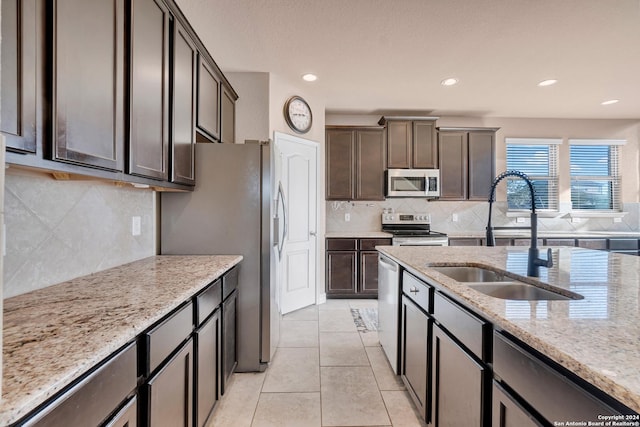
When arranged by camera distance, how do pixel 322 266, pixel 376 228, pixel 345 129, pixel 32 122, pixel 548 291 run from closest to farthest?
pixel 32 122 < pixel 548 291 < pixel 322 266 < pixel 345 129 < pixel 376 228

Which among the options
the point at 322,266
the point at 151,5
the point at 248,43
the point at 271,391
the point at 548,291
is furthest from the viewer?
the point at 322,266

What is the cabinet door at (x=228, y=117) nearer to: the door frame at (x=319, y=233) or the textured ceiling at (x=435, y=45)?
the textured ceiling at (x=435, y=45)

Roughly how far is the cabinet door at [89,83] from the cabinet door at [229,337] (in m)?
1.07

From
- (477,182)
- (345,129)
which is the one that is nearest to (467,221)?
(477,182)

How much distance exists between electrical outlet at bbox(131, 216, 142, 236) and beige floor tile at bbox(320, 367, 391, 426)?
1632 millimetres

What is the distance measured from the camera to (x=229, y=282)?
1921 mm

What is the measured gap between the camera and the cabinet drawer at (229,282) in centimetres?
181

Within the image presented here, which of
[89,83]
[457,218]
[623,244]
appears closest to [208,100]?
[89,83]

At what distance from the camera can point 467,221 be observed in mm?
4559

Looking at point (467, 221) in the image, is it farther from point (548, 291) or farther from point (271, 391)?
point (271, 391)

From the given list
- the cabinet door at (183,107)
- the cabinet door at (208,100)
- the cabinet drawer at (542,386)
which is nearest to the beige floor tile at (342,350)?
the cabinet drawer at (542,386)

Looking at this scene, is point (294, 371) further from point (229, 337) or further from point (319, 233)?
point (319, 233)

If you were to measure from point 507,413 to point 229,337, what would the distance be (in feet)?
5.30

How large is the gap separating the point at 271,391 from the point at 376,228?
A: 2959mm
